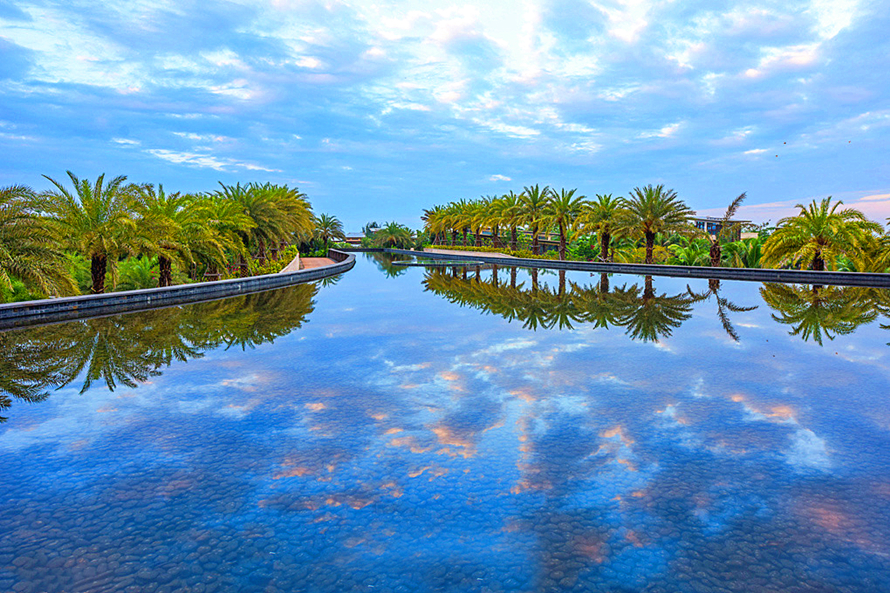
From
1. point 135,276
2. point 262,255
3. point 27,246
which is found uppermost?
point 27,246

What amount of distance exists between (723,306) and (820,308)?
2423mm

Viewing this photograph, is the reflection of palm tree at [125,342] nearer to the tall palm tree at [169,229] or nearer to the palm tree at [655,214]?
the tall palm tree at [169,229]

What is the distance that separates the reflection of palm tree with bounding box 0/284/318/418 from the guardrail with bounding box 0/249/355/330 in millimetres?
1003

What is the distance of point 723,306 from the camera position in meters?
16.6

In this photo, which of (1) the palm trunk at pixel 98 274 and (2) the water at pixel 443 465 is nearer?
(2) the water at pixel 443 465

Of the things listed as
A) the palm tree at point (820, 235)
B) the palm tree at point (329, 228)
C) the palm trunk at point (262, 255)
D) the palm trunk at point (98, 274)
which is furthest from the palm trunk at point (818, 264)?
the palm tree at point (329, 228)

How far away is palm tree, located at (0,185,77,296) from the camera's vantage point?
12586mm

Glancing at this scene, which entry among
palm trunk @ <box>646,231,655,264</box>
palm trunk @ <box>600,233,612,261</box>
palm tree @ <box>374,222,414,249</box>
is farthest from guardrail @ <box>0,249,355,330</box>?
palm tree @ <box>374,222,414,249</box>

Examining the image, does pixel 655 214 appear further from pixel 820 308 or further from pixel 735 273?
pixel 820 308

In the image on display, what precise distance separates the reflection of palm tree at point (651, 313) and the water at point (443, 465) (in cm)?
113

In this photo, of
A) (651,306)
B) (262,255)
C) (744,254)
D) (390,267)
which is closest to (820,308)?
(651,306)

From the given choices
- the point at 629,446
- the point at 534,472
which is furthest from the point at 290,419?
the point at 629,446

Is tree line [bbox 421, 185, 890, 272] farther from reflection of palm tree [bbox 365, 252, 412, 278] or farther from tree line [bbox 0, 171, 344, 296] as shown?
tree line [bbox 0, 171, 344, 296]

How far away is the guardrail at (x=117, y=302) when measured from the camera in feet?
42.5
